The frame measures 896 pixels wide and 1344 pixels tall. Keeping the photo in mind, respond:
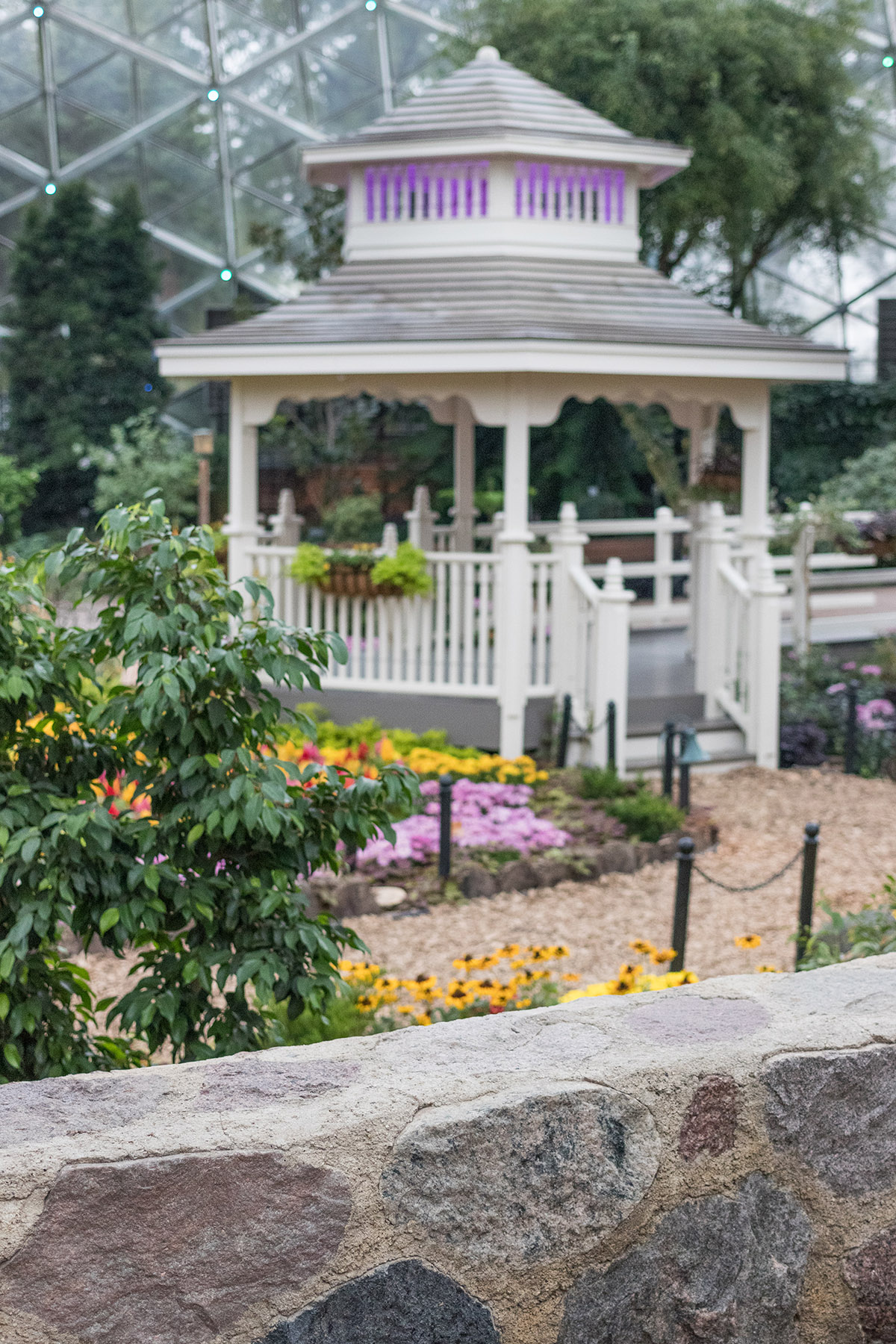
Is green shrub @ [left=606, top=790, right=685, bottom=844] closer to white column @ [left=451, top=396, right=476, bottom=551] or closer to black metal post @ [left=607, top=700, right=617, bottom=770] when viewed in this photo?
black metal post @ [left=607, top=700, right=617, bottom=770]

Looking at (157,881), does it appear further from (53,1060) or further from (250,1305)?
(250,1305)

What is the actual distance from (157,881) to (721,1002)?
127cm

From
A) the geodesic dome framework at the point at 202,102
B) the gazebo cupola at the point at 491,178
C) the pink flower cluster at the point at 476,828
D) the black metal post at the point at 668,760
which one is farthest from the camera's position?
the geodesic dome framework at the point at 202,102

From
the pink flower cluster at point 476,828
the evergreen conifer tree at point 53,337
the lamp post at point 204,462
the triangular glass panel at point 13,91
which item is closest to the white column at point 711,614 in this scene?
the pink flower cluster at point 476,828

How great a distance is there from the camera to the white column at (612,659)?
29.9 ft

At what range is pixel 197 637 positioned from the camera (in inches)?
126

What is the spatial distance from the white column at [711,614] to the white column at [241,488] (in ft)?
10.8

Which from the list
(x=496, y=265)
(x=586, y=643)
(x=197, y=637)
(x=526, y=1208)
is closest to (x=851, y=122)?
(x=496, y=265)

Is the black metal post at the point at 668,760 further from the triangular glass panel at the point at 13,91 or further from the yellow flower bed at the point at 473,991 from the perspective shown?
the triangular glass panel at the point at 13,91

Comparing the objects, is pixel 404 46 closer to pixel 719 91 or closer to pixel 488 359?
pixel 719 91

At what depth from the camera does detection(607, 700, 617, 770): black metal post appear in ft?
29.3

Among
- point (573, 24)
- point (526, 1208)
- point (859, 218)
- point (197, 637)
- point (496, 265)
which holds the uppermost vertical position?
point (573, 24)

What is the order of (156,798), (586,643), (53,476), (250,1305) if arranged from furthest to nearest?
(53,476)
(586,643)
(156,798)
(250,1305)

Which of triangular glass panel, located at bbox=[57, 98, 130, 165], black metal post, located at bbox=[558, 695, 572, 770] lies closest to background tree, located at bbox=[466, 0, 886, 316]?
triangular glass panel, located at bbox=[57, 98, 130, 165]
